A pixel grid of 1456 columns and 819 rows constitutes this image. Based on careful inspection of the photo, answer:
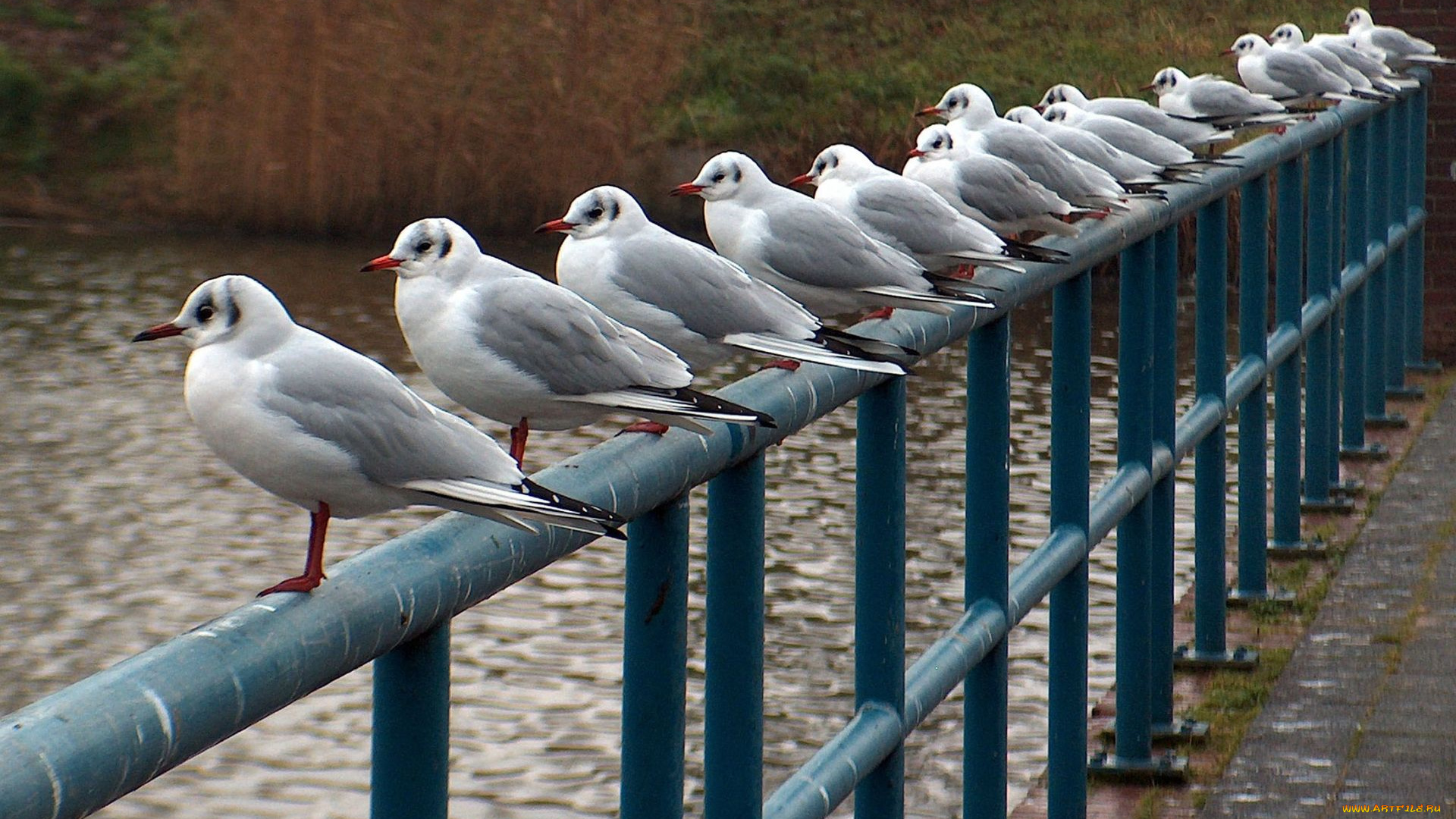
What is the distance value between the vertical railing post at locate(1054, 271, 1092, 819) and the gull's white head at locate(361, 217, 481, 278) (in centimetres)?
100

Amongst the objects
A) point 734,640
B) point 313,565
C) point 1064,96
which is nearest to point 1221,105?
point 1064,96

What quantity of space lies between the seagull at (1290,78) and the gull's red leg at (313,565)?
4603 mm

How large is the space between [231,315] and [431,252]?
1.38ft

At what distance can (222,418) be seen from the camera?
1486mm

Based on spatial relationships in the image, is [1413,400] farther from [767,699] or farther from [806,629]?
[767,699]

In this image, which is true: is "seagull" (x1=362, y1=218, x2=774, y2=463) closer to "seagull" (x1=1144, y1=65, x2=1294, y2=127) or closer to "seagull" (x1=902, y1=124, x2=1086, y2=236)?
"seagull" (x1=902, y1=124, x2=1086, y2=236)

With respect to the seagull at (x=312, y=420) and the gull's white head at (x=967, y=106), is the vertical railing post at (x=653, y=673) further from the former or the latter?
the gull's white head at (x=967, y=106)

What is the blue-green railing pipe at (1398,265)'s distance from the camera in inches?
238

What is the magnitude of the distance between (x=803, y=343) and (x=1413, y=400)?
4.70 m

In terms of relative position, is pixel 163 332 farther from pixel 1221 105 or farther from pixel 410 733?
pixel 1221 105

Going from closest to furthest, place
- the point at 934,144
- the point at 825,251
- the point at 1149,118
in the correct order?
the point at 825,251
the point at 934,144
the point at 1149,118

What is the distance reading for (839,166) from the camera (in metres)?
3.27

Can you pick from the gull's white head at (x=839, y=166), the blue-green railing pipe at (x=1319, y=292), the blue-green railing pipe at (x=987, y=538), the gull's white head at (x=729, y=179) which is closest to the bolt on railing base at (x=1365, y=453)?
the blue-green railing pipe at (x=1319, y=292)

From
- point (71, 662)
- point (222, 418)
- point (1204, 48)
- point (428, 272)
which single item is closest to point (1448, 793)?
point (428, 272)
